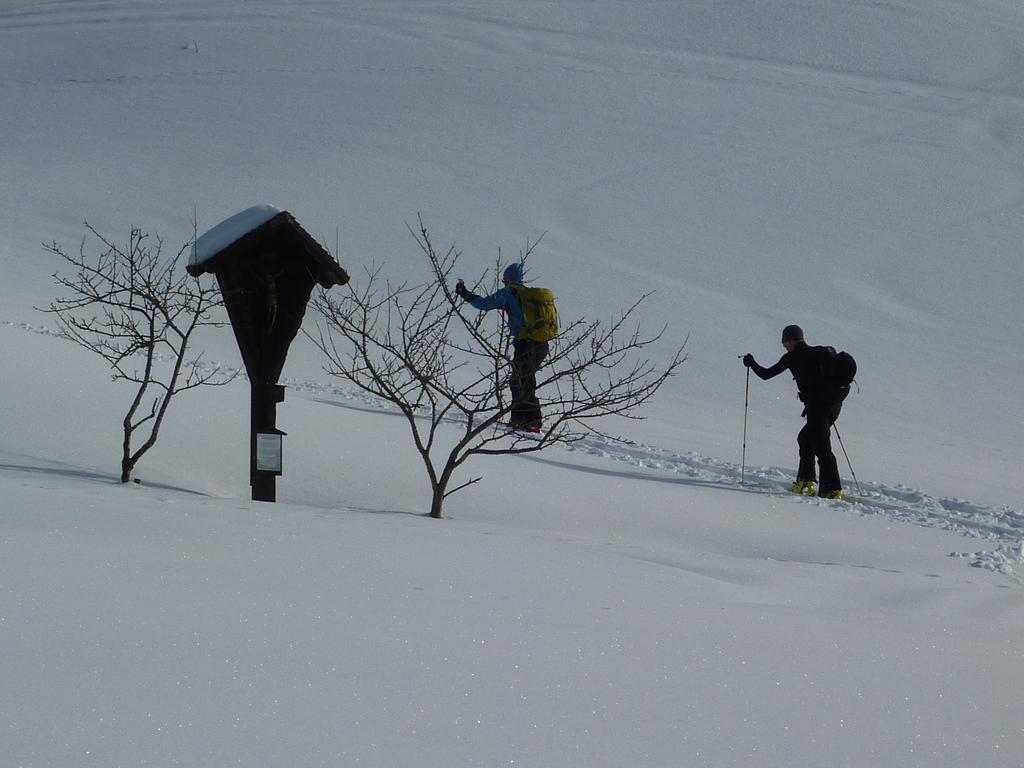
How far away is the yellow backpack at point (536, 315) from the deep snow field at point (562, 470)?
3.30 ft

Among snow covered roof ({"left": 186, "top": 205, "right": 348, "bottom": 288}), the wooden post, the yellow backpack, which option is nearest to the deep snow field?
the wooden post

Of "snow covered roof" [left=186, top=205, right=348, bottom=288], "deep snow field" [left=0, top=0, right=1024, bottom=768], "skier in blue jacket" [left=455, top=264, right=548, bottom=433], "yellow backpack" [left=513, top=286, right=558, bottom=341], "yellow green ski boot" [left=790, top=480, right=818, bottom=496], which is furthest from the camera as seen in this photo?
"yellow backpack" [left=513, top=286, right=558, bottom=341]

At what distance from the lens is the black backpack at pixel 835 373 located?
343 inches

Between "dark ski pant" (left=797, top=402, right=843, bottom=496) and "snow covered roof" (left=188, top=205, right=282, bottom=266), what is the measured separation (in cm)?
452

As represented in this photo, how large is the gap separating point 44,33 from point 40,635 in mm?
40623

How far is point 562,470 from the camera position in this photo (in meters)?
8.78

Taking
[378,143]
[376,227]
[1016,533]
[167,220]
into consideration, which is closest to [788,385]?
[1016,533]

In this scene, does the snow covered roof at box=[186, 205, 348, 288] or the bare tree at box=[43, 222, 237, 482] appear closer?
the snow covered roof at box=[186, 205, 348, 288]

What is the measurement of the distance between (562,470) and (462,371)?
5.46 metres

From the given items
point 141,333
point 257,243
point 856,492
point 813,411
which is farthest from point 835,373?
point 141,333

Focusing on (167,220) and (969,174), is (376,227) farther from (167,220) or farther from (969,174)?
(969,174)

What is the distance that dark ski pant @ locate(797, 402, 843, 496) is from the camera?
8.84 m

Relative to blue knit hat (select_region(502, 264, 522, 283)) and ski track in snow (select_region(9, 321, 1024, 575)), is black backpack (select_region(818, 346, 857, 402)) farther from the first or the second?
blue knit hat (select_region(502, 264, 522, 283))

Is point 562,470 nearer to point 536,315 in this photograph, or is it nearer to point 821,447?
point 536,315
